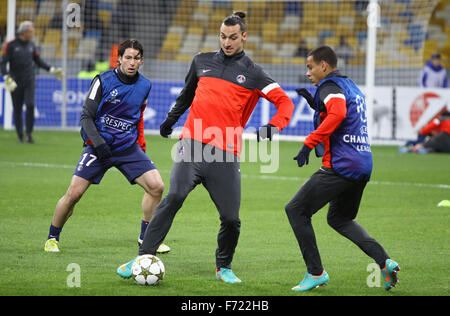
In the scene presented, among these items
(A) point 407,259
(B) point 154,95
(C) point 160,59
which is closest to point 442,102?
(B) point 154,95

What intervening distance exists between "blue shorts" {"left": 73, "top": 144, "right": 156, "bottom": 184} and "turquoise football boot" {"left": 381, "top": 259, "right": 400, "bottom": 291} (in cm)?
263

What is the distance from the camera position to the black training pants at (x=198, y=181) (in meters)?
5.98

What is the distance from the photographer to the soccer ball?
5.90 metres

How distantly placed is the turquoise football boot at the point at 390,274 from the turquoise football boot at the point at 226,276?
1145 millimetres

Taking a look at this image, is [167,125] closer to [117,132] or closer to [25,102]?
[117,132]

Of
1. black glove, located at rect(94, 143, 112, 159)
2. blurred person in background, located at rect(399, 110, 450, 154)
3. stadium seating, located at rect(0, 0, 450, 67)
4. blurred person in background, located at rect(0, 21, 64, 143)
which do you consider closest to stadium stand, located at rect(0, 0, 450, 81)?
stadium seating, located at rect(0, 0, 450, 67)

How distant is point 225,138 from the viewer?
19.9 ft

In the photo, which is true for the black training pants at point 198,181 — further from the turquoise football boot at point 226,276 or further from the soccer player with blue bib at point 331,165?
the soccer player with blue bib at point 331,165

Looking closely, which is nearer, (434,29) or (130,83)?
(130,83)

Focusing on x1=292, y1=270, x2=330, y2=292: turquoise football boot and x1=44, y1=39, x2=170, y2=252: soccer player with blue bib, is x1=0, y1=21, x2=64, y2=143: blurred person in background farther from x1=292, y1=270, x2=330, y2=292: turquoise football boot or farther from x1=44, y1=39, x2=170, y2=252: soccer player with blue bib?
x1=292, y1=270, x2=330, y2=292: turquoise football boot

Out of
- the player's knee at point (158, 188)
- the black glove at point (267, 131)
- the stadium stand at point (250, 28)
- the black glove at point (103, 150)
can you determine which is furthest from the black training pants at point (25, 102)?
the black glove at point (267, 131)

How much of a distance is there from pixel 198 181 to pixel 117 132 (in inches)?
63.5
